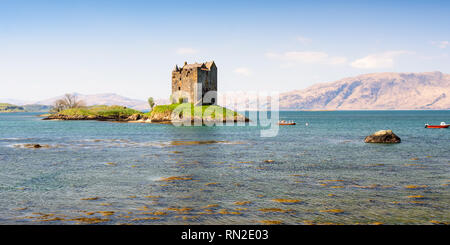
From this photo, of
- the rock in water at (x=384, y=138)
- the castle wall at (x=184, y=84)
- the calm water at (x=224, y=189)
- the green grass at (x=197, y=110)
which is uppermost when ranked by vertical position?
the castle wall at (x=184, y=84)

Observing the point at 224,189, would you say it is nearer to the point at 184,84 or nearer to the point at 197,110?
the point at 197,110

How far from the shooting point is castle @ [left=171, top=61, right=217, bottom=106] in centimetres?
13825

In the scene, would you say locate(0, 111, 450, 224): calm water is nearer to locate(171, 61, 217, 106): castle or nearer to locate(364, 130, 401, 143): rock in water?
locate(364, 130, 401, 143): rock in water

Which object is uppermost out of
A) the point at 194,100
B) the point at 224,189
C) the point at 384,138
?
the point at 194,100

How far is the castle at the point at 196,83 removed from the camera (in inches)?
5443

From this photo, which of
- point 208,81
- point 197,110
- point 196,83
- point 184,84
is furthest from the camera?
point 184,84

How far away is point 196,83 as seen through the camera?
137500 millimetres

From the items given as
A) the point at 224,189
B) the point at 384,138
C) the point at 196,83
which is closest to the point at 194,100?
the point at 196,83

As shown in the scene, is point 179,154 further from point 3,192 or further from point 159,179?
point 3,192

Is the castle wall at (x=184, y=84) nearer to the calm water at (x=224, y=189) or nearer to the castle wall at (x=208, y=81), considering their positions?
the castle wall at (x=208, y=81)

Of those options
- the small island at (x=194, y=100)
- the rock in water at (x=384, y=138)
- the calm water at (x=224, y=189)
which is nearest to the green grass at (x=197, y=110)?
the small island at (x=194, y=100)

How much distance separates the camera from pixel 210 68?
140875 millimetres

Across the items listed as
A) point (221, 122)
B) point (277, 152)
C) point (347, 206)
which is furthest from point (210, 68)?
point (347, 206)

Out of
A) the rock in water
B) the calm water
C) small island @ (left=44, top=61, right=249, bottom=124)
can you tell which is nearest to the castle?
small island @ (left=44, top=61, right=249, bottom=124)
